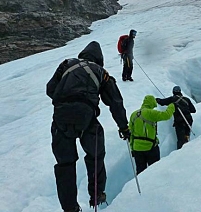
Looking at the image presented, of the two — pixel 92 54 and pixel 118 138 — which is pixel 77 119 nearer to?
pixel 92 54

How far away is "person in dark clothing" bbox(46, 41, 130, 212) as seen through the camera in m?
3.29

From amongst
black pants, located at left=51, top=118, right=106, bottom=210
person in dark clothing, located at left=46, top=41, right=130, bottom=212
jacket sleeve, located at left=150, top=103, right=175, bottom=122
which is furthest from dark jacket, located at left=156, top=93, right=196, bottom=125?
black pants, located at left=51, top=118, right=106, bottom=210

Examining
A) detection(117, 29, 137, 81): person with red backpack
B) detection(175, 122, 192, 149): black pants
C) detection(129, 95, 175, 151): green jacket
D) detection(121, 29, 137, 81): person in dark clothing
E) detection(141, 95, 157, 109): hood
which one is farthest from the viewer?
detection(117, 29, 137, 81): person with red backpack

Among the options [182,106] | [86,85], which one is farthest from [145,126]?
[86,85]

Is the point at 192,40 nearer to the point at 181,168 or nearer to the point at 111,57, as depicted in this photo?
the point at 111,57

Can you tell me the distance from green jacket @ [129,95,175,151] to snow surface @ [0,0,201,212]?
61 cm

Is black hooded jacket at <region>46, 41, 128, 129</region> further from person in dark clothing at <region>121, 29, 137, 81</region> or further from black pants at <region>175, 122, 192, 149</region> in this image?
person in dark clothing at <region>121, 29, 137, 81</region>

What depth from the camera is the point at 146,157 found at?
5.57 m

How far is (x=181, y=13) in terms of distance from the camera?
23984mm

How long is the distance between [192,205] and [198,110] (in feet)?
18.5

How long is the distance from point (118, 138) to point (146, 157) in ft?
3.26

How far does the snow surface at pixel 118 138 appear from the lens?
327cm

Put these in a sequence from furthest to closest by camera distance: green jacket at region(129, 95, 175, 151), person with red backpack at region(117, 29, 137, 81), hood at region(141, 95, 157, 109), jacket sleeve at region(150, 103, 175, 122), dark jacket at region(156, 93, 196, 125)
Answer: person with red backpack at region(117, 29, 137, 81) → dark jacket at region(156, 93, 196, 125) → hood at region(141, 95, 157, 109) → green jacket at region(129, 95, 175, 151) → jacket sleeve at region(150, 103, 175, 122)

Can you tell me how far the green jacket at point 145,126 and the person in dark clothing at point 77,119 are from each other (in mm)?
1718
